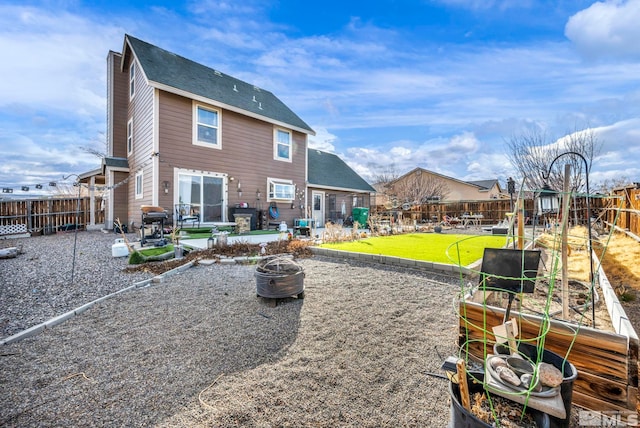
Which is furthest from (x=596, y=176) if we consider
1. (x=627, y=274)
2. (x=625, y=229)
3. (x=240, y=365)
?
(x=240, y=365)

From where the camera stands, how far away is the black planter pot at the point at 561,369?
4.35 feet

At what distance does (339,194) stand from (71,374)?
14.8 metres

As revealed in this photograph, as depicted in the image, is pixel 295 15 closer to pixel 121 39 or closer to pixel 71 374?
pixel 121 39

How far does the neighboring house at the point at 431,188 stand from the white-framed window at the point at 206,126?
15.8 metres

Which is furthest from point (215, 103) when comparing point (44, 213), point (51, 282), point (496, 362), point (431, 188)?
point (431, 188)

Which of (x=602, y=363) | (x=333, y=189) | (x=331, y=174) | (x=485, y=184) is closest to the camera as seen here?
(x=602, y=363)

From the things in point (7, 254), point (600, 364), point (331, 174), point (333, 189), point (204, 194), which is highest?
point (331, 174)

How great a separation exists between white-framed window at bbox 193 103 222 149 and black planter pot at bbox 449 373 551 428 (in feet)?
33.6

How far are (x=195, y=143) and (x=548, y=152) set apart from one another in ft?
50.6

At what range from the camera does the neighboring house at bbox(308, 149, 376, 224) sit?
14.9 m

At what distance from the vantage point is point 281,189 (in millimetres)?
12203

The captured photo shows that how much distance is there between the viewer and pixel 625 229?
7352mm

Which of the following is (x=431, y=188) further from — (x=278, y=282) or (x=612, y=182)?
(x=278, y=282)

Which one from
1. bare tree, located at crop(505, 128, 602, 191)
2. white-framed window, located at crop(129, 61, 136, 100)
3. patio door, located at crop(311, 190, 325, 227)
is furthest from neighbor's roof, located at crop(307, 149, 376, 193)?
white-framed window, located at crop(129, 61, 136, 100)
